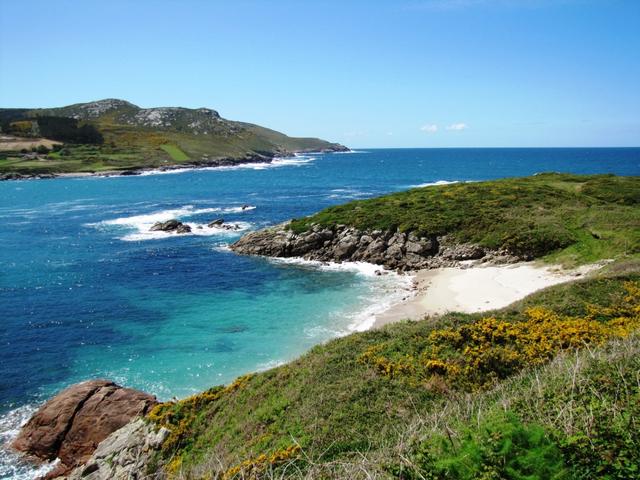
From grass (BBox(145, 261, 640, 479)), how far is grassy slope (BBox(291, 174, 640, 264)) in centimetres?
1890

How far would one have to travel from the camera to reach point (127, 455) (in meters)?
15.7

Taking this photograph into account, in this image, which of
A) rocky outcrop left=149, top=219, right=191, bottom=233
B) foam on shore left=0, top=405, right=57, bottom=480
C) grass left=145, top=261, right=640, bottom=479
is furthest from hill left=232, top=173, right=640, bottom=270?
foam on shore left=0, top=405, right=57, bottom=480

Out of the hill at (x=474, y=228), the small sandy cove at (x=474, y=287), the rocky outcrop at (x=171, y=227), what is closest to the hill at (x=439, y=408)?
the small sandy cove at (x=474, y=287)

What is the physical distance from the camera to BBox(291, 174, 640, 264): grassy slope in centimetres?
4288

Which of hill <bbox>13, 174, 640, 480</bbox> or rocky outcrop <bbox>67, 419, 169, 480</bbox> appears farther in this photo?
rocky outcrop <bbox>67, 419, 169, 480</bbox>

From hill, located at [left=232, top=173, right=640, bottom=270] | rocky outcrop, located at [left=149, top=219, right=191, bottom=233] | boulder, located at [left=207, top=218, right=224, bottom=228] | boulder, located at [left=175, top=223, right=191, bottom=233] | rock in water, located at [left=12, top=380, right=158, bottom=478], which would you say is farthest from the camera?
boulder, located at [left=207, top=218, right=224, bottom=228]

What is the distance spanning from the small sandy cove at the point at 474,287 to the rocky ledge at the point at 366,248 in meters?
2.75

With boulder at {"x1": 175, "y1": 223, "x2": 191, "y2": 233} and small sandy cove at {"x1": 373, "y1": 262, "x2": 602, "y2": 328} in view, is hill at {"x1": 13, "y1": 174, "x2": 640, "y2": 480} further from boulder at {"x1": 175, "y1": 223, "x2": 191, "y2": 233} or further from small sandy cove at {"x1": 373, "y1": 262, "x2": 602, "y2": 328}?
boulder at {"x1": 175, "y1": 223, "x2": 191, "y2": 233}

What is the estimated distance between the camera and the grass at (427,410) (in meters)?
7.85

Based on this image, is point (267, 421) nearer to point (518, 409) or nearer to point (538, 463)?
point (518, 409)

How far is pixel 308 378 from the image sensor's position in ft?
55.5

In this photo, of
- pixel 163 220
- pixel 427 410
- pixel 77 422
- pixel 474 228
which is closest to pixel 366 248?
pixel 474 228

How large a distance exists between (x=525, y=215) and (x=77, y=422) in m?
48.0

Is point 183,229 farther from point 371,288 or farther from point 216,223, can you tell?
point 371,288
